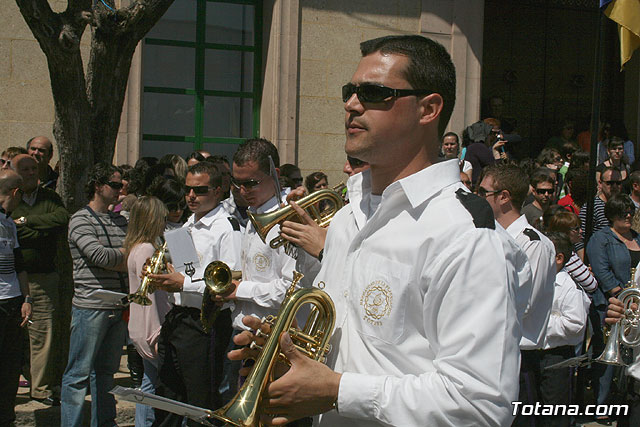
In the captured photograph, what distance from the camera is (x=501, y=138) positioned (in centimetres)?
1132

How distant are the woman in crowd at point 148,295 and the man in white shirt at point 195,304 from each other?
0.22 m

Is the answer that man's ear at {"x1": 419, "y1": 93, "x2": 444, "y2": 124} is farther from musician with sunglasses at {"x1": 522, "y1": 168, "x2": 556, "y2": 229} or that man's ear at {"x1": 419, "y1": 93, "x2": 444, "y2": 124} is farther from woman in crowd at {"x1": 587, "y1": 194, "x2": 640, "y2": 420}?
musician with sunglasses at {"x1": 522, "y1": 168, "x2": 556, "y2": 229}

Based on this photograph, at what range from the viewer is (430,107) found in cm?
233

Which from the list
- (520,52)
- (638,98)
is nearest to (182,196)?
(638,98)

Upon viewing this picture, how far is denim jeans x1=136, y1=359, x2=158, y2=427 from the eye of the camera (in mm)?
5723

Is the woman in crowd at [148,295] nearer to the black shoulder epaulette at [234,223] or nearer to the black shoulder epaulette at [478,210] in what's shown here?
the black shoulder epaulette at [234,223]

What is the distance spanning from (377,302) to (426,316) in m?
0.17

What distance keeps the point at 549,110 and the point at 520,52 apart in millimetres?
1487

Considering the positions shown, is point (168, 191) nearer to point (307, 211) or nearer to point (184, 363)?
point (184, 363)

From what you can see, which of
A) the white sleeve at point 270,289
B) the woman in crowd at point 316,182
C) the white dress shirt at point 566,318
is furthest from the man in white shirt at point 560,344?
the woman in crowd at point 316,182

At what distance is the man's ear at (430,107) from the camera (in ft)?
7.59

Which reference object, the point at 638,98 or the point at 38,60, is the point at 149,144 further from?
the point at 638,98

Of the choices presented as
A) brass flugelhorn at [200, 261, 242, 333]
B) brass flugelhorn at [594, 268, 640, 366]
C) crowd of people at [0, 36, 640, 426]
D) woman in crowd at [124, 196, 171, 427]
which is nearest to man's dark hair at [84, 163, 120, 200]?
crowd of people at [0, 36, 640, 426]

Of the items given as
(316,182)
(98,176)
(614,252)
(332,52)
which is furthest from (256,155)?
(332,52)
